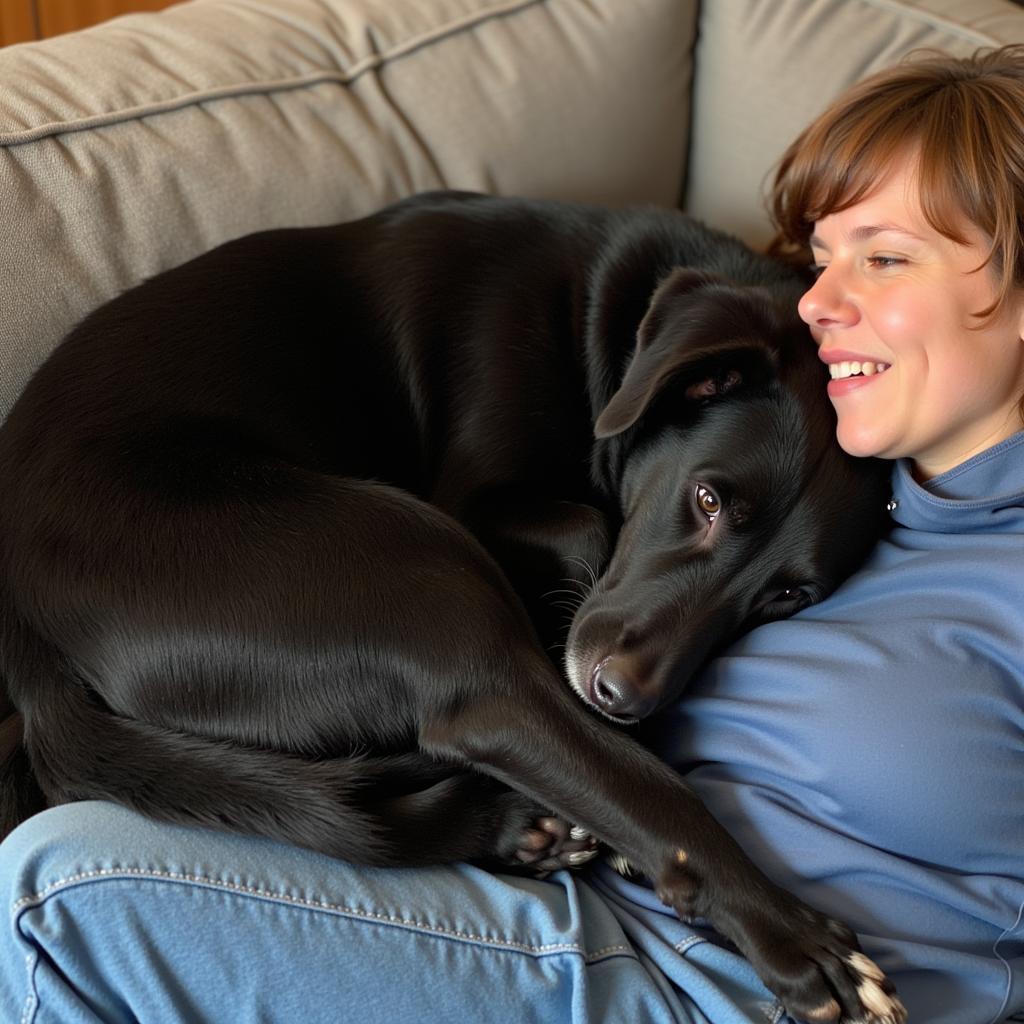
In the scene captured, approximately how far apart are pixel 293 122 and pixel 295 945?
1275 mm

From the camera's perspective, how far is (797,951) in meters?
1.21

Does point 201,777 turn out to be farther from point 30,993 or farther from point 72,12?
point 72,12

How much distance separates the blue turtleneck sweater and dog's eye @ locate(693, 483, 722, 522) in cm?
21

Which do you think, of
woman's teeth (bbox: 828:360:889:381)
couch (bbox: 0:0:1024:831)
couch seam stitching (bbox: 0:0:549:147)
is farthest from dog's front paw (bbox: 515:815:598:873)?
couch seam stitching (bbox: 0:0:549:147)

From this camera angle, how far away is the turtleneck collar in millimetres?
1415

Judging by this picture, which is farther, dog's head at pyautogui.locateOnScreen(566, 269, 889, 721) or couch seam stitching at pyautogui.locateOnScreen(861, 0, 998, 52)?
couch seam stitching at pyautogui.locateOnScreen(861, 0, 998, 52)

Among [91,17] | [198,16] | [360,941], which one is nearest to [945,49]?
[198,16]

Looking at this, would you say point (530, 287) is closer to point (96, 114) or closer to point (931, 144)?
point (931, 144)

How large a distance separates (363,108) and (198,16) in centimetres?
31

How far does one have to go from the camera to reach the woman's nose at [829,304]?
4.82ft

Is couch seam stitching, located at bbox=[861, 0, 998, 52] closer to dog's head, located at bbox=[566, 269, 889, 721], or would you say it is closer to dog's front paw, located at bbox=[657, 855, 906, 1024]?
dog's head, located at bbox=[566, 269, 889, 721]

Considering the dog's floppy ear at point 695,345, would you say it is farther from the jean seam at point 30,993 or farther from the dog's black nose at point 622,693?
the jean seam at point 30,993

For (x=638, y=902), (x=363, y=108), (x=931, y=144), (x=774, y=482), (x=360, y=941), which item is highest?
(x=931, y=144)

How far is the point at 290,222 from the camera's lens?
6.14 ft
